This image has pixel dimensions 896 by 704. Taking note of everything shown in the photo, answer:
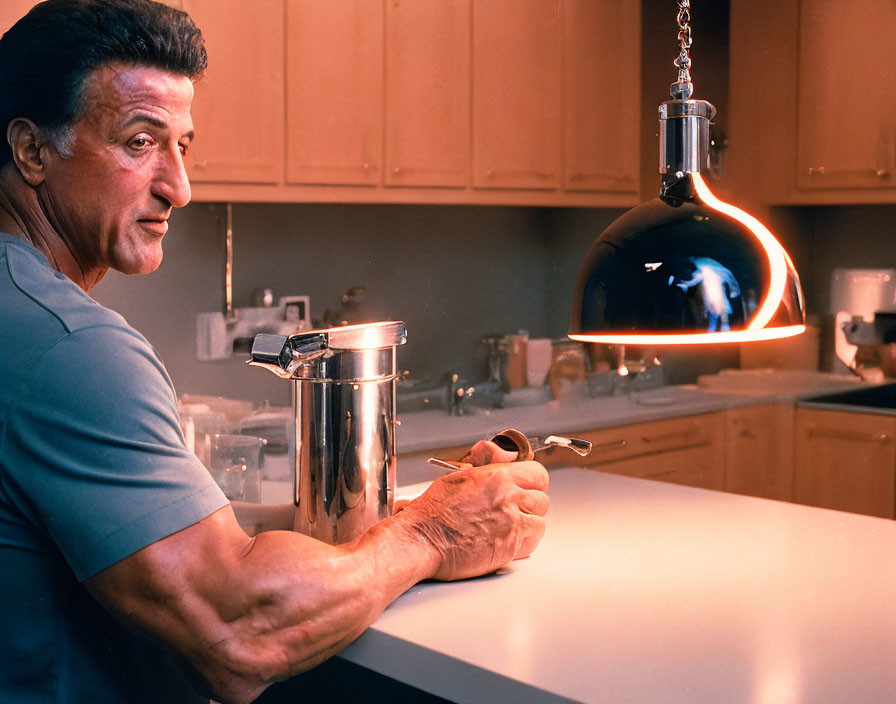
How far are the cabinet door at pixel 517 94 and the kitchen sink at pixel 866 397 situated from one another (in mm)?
1522

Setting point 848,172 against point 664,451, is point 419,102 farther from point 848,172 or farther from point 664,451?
point 848,172

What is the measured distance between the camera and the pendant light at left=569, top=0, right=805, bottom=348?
1.14m

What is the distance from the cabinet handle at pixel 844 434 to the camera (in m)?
4.13

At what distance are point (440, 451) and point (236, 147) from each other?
1151 mm

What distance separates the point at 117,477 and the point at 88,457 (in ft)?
0.11

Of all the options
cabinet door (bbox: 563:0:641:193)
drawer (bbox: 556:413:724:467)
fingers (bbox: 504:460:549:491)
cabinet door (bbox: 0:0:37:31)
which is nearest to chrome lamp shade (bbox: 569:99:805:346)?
fingers (bbox: 504:460:549:491)

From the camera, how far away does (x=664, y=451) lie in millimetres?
4082

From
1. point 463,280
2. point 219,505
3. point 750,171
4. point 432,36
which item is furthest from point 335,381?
point 750,171

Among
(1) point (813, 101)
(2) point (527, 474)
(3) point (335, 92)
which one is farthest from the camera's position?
(1) point (813, 101)

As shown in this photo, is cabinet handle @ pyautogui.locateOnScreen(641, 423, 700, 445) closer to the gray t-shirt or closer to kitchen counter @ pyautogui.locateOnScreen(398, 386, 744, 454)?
kitchen counter @ pyautogui.locateOnScreen(398, 386, 744, 454)

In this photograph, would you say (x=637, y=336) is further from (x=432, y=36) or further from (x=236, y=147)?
(x=432, y=36)

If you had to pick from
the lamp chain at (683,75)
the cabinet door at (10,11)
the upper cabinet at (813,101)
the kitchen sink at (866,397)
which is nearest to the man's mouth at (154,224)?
the lamp chain at (683,75)

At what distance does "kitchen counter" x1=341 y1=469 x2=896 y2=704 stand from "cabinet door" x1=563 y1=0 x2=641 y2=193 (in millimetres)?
2833

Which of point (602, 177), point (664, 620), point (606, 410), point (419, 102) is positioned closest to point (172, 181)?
point (664, 620)
